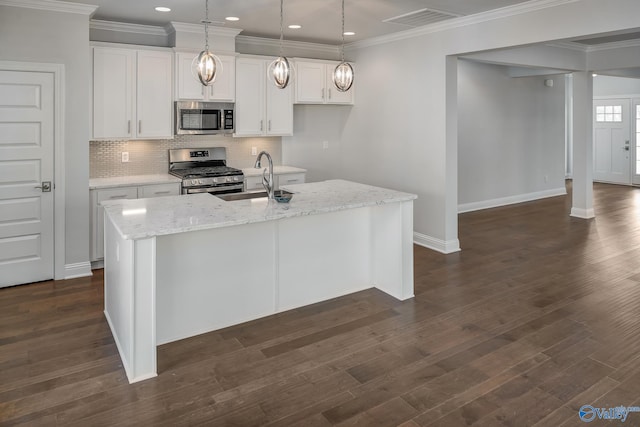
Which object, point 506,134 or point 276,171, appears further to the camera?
point 506,134

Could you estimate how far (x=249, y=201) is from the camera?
376 centimetres

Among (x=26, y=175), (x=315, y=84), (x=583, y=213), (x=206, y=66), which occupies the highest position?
(x=315, y=84)

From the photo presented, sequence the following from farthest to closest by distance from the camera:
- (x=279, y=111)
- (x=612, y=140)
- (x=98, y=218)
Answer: (x=612, y=140)
(x=279, y=111)
(x=98, y=218)

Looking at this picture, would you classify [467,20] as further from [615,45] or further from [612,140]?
[612,140]

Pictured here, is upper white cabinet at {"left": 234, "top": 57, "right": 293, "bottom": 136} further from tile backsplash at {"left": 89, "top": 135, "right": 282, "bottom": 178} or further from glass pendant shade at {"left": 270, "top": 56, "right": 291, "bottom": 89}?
glass pendant shade at {"left": 270, "top": 56, "right": 291, "bottom": 89}

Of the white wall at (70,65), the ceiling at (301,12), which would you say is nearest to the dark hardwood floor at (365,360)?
the white wall at (70,65)

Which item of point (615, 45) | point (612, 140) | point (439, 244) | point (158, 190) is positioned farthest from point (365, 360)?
point (612, 140)

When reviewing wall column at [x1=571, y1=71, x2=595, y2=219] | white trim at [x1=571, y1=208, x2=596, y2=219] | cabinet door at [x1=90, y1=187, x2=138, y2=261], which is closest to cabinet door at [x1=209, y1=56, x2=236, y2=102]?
cabinet door at [x1=90, y1=187, x2=138, y2=261]

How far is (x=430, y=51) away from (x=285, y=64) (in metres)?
2.46

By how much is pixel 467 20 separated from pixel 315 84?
2233mm

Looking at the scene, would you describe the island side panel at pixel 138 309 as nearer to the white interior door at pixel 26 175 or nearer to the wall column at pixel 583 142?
the white interior door at pixel 26 175

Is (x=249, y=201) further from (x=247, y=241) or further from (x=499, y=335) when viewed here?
(x=499, y=335)

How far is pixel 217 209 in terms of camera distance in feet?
11.2

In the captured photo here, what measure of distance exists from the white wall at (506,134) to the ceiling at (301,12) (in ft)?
9.58
